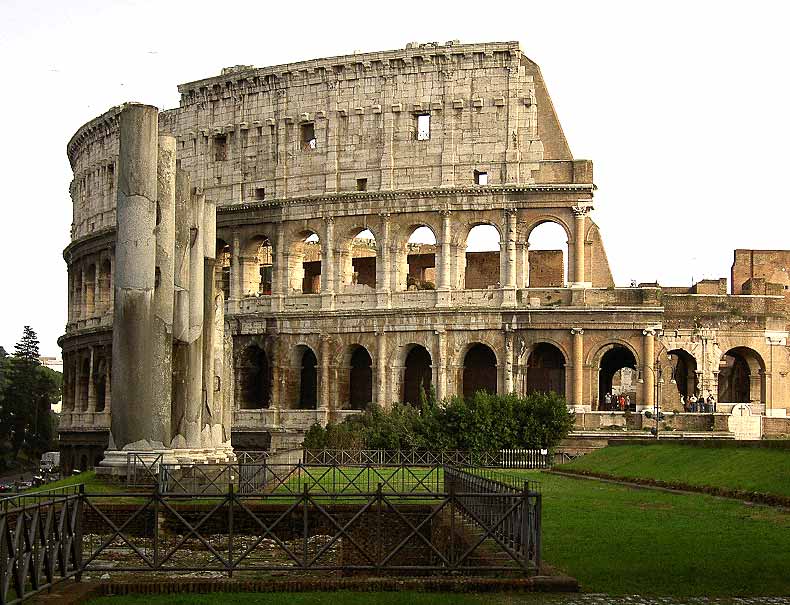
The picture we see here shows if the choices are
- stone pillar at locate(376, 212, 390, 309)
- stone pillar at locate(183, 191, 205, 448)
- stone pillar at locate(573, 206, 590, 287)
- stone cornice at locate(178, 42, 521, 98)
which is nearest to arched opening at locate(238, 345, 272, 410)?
stone pillar at locate(376, 212, 390, 309)

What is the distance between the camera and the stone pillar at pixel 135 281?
28766 mm

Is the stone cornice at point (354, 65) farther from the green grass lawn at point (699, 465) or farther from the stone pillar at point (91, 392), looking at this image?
the green grass lawn at point (699, 465)

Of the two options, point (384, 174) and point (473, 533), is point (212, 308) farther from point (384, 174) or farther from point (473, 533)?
point (384, 174)

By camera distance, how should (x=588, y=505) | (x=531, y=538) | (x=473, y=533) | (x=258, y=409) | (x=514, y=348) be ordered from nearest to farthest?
1. (x=531, y=538)
2. (x=473, y=533)
3. (x=588, y=505)
4. (x=514, y=348)
5. (x=258, y=409)

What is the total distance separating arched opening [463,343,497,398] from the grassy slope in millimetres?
29726

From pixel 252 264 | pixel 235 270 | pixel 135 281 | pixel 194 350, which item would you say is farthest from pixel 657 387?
pixel 135 281

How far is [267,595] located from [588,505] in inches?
514

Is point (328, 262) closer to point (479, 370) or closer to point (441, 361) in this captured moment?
point (441, 361)

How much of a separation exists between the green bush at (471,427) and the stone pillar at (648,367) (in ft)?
23.6

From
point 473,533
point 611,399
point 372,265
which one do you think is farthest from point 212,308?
point 611,399

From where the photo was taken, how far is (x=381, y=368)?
58500 millimetres

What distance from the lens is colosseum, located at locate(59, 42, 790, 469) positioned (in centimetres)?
5669

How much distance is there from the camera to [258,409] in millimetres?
60562

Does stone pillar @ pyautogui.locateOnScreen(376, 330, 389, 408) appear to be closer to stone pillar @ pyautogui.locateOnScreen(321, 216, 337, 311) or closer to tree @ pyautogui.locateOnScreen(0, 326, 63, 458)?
stone pillar @ pyautogui.locateOnScreen(321, 216, 337, 311)
